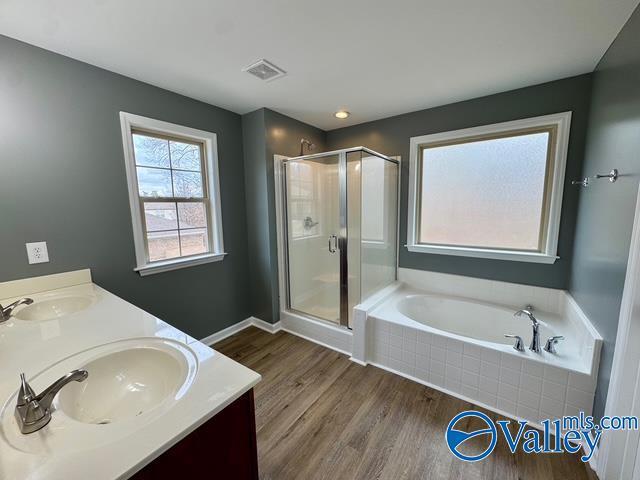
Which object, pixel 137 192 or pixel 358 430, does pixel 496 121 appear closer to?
pixel 358 430

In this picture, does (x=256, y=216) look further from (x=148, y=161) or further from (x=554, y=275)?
(x=554, y=275)

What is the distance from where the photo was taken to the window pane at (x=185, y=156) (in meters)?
2.34

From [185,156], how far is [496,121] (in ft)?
9.42

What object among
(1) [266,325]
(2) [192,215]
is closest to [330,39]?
(2) [192,215]

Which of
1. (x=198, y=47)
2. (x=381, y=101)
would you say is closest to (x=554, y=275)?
(x=381, y=101)

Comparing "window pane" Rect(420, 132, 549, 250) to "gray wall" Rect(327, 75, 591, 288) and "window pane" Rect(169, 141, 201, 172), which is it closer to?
"gray wall" Rect(327, 75, 591, 288)

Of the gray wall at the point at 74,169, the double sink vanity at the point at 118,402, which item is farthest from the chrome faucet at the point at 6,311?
the gray wall at the point at 74,169

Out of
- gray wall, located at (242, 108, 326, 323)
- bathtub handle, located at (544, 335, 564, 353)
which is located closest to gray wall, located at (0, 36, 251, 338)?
gray wall, located at (242, 108, 326, 323)

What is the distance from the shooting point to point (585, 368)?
60.8 inches

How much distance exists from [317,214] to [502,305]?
2064 millimetres

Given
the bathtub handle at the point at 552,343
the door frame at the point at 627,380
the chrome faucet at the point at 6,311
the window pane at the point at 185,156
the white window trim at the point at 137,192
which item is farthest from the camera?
the window pane at the point at 185,156

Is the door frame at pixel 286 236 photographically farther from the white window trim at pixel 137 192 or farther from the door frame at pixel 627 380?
the door frame at pixel 627 380

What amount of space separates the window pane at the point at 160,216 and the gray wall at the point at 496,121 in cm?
215

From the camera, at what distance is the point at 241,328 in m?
2.97
